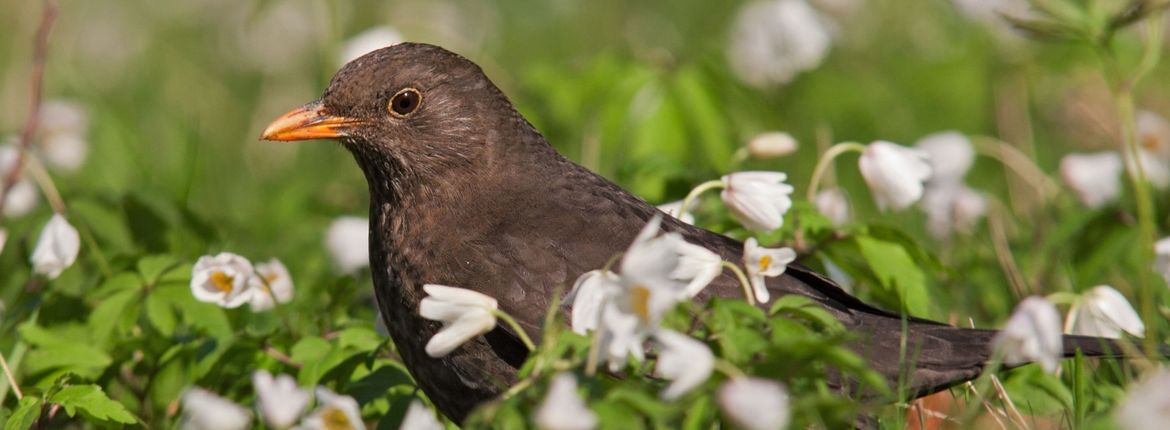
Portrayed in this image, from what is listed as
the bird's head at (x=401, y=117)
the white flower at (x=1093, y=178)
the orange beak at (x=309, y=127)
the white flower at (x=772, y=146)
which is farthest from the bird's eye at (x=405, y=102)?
the white flower at (x=1093, y=178)

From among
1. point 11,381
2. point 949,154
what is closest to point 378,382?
point 11,381

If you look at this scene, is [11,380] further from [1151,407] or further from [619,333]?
[1151,407]

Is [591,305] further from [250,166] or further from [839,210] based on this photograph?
[250,166]

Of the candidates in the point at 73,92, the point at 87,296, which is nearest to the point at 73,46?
the point at 73,92

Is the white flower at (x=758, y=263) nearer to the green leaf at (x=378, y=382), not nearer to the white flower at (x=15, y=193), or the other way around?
the green leaf at (x=378, y=382)

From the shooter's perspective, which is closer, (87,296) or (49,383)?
(49,383)
